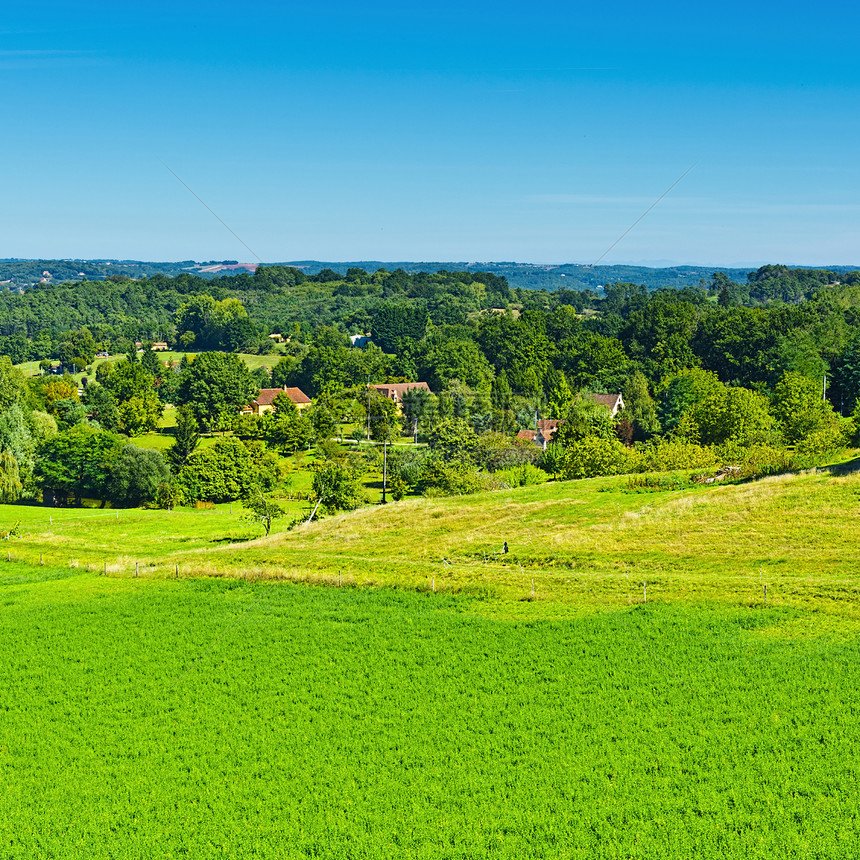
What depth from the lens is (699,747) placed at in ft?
70.2

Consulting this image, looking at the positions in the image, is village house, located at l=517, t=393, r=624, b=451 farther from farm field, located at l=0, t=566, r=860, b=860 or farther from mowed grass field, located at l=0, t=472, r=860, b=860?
farm field, located at l=0, t=566, r=860, b=860

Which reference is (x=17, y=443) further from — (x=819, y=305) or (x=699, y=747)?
(x=819, y=305)

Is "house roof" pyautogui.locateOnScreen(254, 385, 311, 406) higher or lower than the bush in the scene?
lower

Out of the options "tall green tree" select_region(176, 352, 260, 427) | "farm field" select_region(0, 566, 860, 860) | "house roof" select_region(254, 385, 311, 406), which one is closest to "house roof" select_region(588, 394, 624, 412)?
"house roof" select_region(254, 385, 311, 406)

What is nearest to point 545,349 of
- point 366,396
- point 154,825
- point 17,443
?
point 366,396

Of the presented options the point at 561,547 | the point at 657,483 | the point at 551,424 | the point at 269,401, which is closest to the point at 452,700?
the point at 561,547

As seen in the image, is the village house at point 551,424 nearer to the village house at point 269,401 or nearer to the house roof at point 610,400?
the house roof at point 610,400

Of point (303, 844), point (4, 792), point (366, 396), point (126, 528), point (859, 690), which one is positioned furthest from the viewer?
point (366, 396)

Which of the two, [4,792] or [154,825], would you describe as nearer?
[154,825]

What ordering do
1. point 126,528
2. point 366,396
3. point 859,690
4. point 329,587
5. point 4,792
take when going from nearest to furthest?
1. point 4,792
2. point 859,690
3. point 329,587
4. point 126,528
5. point 366,396

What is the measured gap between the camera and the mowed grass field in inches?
727

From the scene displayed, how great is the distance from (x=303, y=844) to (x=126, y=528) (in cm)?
4637

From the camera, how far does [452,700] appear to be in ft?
81.0

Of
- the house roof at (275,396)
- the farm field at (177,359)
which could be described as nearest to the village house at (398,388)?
the house roof at (275,396)
